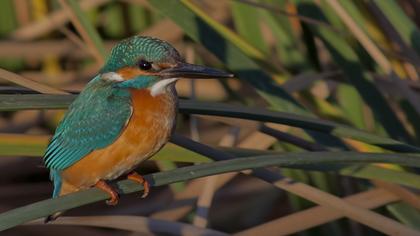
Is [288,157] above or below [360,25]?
below

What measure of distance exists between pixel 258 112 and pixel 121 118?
1.20 feet

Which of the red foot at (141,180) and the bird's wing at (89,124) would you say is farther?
the bird's wing at (89,124)

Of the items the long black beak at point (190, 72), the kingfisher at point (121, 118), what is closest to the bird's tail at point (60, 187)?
the kingfisher at point (121, 118)

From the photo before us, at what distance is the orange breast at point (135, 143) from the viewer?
230cm

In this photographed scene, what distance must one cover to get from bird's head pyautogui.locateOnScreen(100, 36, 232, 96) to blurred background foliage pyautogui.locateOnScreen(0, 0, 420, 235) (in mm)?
110

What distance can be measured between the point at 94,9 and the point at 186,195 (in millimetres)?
1390

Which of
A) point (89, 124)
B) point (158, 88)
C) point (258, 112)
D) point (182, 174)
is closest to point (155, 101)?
point (158, 88)

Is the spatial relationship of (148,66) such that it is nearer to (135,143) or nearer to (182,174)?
(135,143)

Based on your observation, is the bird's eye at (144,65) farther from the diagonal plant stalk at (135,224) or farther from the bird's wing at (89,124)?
the diagonal plant stalk at (135,224)

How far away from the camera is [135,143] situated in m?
2.32

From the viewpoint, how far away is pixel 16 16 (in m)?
4.64

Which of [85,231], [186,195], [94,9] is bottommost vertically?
[85,231]

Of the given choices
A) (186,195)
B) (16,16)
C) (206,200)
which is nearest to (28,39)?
(16,16)

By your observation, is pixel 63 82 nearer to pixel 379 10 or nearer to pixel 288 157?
pixel 379 10
